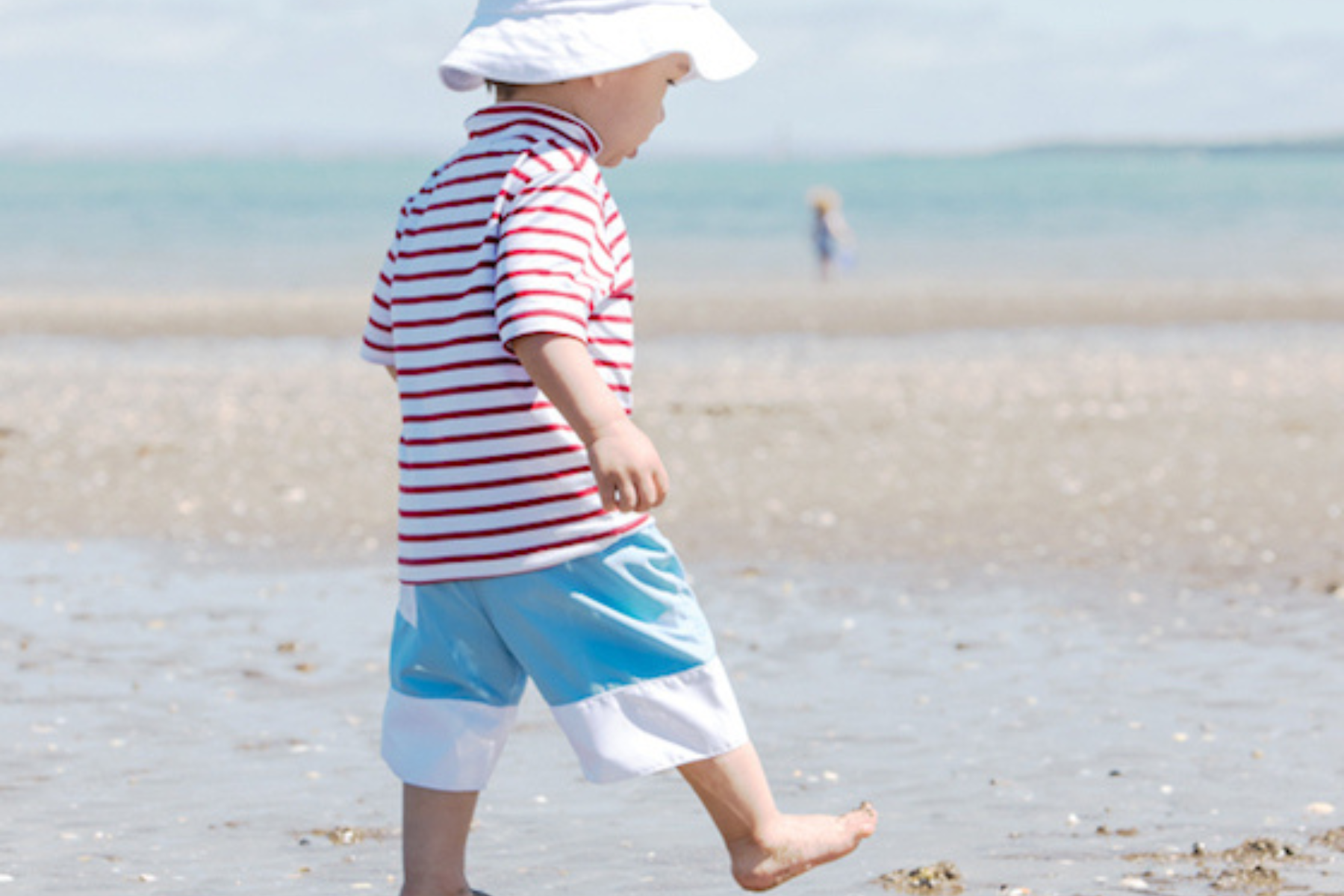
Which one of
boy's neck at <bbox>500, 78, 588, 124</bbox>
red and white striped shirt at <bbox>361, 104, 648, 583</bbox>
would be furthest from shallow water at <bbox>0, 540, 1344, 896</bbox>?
Result: boy's neck at <bbox>500, 78, 588, 124</bbox>

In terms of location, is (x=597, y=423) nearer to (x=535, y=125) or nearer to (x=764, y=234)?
(x=535, y=125)

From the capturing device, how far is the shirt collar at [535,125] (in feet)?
10.7

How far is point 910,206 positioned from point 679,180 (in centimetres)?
4485

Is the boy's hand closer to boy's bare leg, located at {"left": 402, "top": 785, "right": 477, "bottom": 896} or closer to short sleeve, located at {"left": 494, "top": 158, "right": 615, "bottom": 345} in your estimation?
short sleeve, located at {"left": 494, "top": 158, "right": 615, "bottom": 345}

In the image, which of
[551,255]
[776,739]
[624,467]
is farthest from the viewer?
[776,739]

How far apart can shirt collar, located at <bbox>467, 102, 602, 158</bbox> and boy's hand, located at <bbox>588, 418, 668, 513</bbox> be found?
0.51 m

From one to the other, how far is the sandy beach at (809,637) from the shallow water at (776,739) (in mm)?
14

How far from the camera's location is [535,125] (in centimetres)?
327

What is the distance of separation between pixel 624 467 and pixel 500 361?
309 mm

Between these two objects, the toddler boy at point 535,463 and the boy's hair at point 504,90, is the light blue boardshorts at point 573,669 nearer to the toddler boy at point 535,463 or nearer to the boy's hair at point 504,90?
the toddler boy at point 535,463

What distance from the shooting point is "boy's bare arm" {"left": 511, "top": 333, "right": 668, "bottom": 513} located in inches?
116

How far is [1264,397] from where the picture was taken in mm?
12555

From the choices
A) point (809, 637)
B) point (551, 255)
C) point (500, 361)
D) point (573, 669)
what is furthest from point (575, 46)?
point (809, 637)

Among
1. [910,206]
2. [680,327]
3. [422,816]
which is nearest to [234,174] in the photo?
[910,206]
